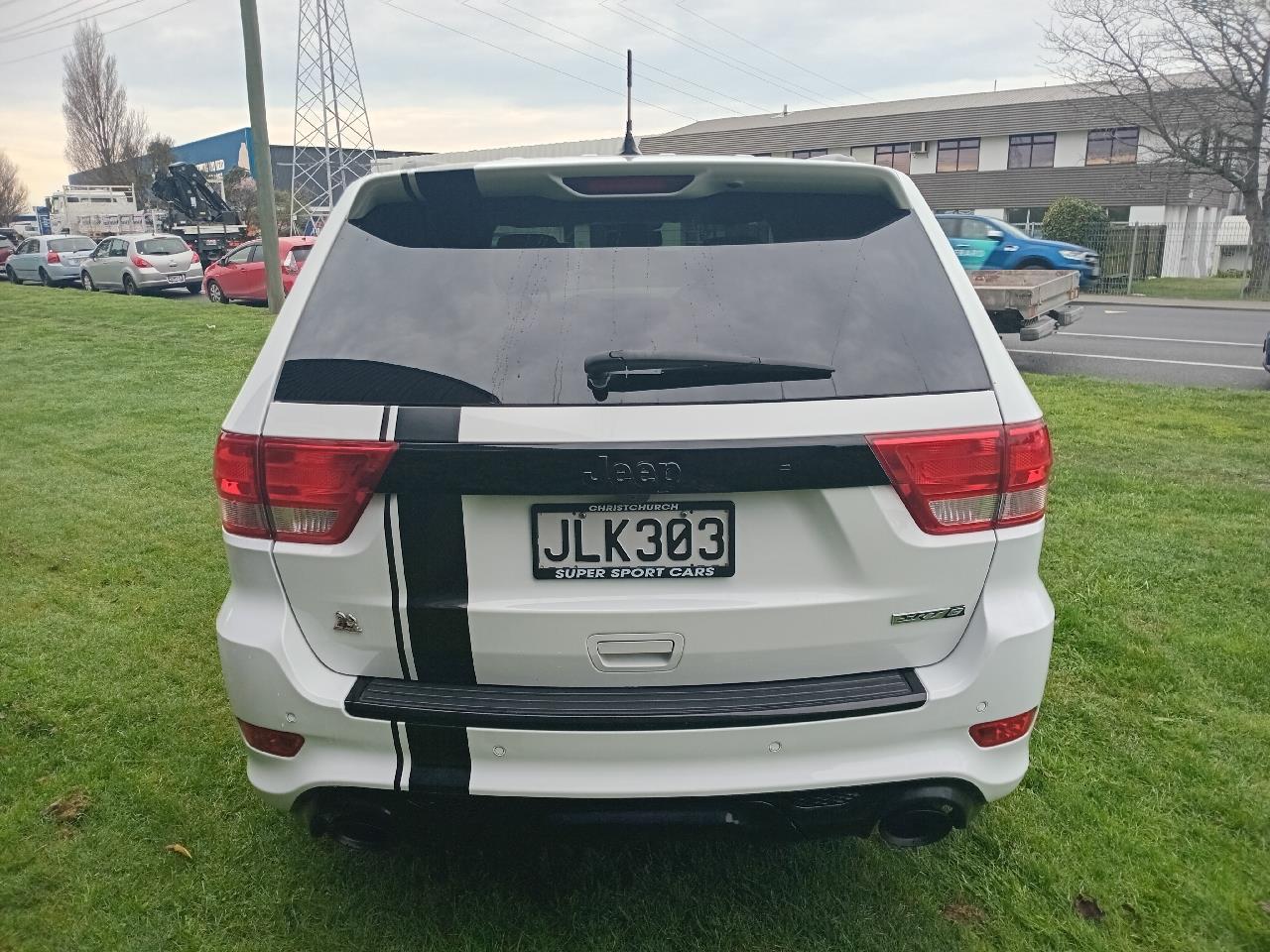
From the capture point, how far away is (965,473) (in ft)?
6.63

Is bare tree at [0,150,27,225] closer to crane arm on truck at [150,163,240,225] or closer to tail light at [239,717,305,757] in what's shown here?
crane arm on truck at [150,163,240,225]

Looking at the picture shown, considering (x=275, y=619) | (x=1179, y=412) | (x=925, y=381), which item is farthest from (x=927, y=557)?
(x=1179, y=412)

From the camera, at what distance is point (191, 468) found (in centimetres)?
692

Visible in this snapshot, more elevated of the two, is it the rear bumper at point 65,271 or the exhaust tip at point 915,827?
the rear bumper at point 65,271

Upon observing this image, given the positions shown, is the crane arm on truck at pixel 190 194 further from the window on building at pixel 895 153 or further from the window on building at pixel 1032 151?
the window on building at pixel 1032 151

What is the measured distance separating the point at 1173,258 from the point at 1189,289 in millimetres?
7761

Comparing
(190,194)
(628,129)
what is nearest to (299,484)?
(628,129)

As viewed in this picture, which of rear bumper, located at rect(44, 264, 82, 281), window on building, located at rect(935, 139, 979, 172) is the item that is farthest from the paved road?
window on building, located at rect(935, 139, 979, 172)

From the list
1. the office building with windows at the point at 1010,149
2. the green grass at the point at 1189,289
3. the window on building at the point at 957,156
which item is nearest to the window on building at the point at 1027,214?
the office building with windows at the point at 1010,149

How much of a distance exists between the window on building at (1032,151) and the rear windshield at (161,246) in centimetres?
3658

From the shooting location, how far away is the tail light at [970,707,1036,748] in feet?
6.99

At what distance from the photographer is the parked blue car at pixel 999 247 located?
751 inches

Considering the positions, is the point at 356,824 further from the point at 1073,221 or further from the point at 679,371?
the point at 1073,221

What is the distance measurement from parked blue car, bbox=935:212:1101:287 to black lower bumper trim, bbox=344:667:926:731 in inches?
723
